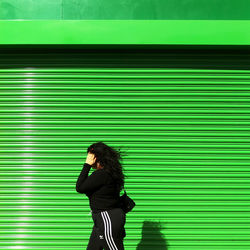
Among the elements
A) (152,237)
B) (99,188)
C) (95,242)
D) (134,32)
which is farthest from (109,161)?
(134,32)

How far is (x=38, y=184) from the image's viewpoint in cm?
407

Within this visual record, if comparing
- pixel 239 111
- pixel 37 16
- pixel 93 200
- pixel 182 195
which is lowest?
pixel 93 200

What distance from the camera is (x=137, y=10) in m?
4.01

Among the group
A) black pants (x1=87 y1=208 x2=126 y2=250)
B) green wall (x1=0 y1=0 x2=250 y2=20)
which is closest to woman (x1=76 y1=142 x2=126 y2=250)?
black pants (x1=87 y1=208 x2=126 y2=250)

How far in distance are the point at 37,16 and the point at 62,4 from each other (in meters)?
0.39

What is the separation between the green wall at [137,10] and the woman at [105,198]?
221 cm

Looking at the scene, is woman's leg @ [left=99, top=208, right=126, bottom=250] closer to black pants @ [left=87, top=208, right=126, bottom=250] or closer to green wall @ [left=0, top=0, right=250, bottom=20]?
black pants @ [left=87, top=208, right=126, bottom=250]

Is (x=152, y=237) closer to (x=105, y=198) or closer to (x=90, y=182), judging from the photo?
(x=105, y=198)

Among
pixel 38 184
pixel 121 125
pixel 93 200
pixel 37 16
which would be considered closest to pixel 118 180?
pixel 93 200

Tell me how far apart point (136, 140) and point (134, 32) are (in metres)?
1.51

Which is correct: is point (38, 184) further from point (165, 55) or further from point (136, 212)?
point (165, 55)

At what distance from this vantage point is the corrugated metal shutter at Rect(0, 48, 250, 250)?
4.05 meters

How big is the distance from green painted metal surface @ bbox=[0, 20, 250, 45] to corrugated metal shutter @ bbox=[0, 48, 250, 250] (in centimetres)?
28

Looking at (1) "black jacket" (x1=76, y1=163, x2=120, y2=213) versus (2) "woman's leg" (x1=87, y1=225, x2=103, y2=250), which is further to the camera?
(2) "woman's leg" (x1=87, y1=225, x2=103, y2=250)
